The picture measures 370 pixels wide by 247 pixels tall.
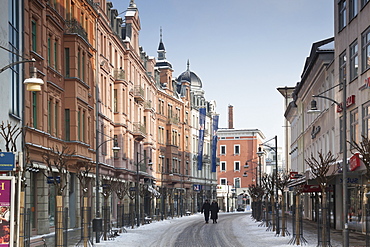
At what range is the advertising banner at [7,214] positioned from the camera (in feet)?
47.5

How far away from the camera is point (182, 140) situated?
89.4 meters

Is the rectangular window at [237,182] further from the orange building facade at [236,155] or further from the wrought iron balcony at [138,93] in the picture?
the wrought iron balcony at [138,93]

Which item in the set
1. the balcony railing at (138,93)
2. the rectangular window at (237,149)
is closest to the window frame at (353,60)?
the balcony railing at (138,93)

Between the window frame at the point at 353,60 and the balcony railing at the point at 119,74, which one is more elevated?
the balcony railing at the point at 119,74

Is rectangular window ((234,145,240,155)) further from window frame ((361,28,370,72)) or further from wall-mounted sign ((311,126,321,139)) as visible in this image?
window frame ((361,28,370,72))

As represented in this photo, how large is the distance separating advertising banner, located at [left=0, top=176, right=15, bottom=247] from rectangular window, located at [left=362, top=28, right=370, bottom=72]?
18.5 meters

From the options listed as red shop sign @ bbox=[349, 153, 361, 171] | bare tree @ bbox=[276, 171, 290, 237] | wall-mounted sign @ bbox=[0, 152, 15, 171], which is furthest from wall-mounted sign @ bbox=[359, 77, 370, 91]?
wall-mounted sign @ bbox=[0, 152, 15, 171]

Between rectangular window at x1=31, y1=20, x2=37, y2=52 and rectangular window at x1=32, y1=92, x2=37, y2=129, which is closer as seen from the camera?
rectangular window at x1=32, y1=92, x2=37, y2=129

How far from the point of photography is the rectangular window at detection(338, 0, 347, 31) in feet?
111

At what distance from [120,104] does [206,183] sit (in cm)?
5043

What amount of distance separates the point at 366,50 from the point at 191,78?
76.4m

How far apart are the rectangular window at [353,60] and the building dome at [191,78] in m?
70.5

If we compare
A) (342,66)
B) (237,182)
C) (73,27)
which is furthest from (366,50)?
(237,182)

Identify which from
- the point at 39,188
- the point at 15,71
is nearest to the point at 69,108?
the point at 39,188
